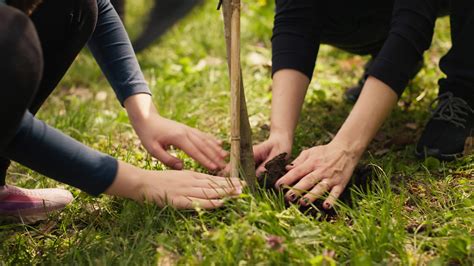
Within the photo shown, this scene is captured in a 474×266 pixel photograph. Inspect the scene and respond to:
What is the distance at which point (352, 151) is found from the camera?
5.75 ft

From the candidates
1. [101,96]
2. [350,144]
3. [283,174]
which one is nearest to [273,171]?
[283,174]

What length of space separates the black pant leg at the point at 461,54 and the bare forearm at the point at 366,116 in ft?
1.23

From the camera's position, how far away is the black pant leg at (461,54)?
6.49 ft

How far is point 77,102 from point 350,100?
1.31 m

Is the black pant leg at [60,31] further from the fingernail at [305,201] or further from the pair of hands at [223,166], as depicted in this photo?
the fingernail at [305,201]

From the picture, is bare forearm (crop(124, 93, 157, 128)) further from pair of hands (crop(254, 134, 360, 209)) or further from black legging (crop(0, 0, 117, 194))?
pair of hands (crop(254, 134, 360, 209))

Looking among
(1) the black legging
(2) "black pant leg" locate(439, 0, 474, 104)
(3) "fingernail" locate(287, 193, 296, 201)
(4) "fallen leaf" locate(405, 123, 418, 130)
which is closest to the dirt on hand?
(3) "fingernail" locate(287, 193, 296, 201)

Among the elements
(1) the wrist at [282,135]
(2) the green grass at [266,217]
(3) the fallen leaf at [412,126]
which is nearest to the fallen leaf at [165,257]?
(2) the green grass at [266,217]

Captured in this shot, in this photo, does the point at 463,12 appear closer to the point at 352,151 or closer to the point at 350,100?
the point at 352,151

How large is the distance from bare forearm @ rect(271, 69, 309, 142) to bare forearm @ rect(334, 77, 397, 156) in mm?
192

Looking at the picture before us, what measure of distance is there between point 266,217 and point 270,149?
0.38 metres

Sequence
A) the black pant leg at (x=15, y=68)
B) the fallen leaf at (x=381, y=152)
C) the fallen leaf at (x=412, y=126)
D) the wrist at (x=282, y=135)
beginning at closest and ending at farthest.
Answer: the black pant leg at (x=15, y=68), the wrist at (x=282, y=135), the fallen leaf at (x=381, y=152), the fallen leaf at (x=412, y=126)

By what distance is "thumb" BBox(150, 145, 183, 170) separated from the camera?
1.78 m

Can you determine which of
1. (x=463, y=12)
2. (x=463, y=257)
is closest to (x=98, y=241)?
(x=463, y=257)
